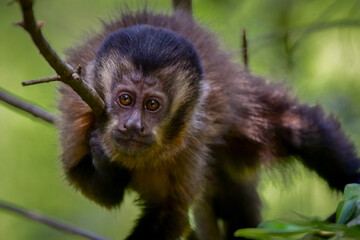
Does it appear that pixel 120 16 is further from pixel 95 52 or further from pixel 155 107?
pixel 155 107

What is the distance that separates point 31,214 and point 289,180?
328cm

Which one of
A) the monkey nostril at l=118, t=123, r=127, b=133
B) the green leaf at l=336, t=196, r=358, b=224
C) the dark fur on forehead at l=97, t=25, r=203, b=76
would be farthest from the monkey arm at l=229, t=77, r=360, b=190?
the green leaf at l=336, t=196, r=358, b=224

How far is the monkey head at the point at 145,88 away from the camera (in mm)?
4473

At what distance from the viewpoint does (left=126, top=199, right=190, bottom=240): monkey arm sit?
523cm

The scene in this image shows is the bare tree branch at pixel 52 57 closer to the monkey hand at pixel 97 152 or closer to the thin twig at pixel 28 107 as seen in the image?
the monkey hand at pixel 97 152

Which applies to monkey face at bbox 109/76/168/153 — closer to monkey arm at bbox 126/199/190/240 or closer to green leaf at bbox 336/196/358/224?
monkey arm at bbox 126/199/190/240

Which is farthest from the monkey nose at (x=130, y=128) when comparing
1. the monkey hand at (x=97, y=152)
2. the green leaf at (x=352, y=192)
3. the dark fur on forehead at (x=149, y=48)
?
the green leaf at (x=352, y=192)

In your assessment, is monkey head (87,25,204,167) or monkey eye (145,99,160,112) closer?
monkey head (87,25,204,167)

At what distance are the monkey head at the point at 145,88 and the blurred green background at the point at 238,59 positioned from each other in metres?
1.19

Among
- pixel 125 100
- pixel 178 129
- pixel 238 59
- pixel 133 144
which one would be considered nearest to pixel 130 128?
pixel 133 144

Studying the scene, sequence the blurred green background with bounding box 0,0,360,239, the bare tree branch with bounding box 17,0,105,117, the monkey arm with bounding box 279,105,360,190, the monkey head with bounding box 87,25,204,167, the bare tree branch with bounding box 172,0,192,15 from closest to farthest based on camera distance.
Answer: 1. the bare tree branch with bounding box 17,0,105,117
2. the monkey head with bounding box 87,25,204,167
3. the monkey arm with bounding box 279,105,360,190
4. the bare tree branch with bounding box 172,0,192,15
5. the blurred green background with bounding box 0,0,360,239

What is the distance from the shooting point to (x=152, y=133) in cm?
452

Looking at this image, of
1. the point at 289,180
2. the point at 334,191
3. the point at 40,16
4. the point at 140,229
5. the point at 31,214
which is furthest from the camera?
the point at 40,16

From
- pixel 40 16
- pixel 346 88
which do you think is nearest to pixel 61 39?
pixel 40 16
